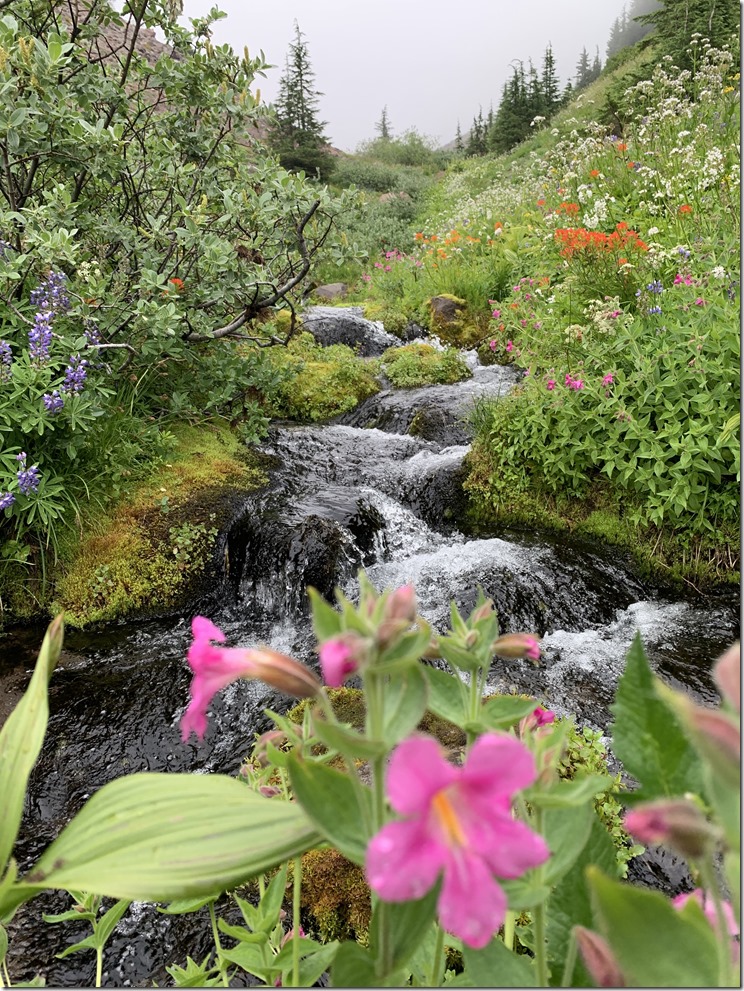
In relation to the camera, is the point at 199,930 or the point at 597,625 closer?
the point at 199,930

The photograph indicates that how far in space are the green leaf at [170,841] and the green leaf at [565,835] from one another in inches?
8.0

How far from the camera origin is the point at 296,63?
30.6 ft

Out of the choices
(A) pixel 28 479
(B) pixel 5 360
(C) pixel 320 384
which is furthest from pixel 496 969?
(C) pixel 320 384

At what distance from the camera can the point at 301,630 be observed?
356 centimetres

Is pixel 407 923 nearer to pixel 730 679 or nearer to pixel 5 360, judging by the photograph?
pixel 730 679

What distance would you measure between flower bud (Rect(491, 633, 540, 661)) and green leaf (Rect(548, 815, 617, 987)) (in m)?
0.18

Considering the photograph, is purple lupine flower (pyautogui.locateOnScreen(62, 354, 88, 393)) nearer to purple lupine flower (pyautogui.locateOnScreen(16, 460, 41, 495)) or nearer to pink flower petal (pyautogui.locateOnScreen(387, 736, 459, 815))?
purple lupine flower (pyautogui.locateOnScreen(16, 460, 41, 495))

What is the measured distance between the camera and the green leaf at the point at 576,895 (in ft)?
1.68

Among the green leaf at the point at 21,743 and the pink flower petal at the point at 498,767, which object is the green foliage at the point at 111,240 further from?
the pink flower petal at the point at 498,767

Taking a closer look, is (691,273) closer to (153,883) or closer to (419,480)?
(419,480)

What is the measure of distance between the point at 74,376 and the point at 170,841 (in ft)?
10.3

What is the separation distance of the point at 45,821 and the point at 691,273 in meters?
4.51

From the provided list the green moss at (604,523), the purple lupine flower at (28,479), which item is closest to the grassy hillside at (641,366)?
the green moss at (604,523)

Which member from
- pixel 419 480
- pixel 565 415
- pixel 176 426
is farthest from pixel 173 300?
pixel 565 415
